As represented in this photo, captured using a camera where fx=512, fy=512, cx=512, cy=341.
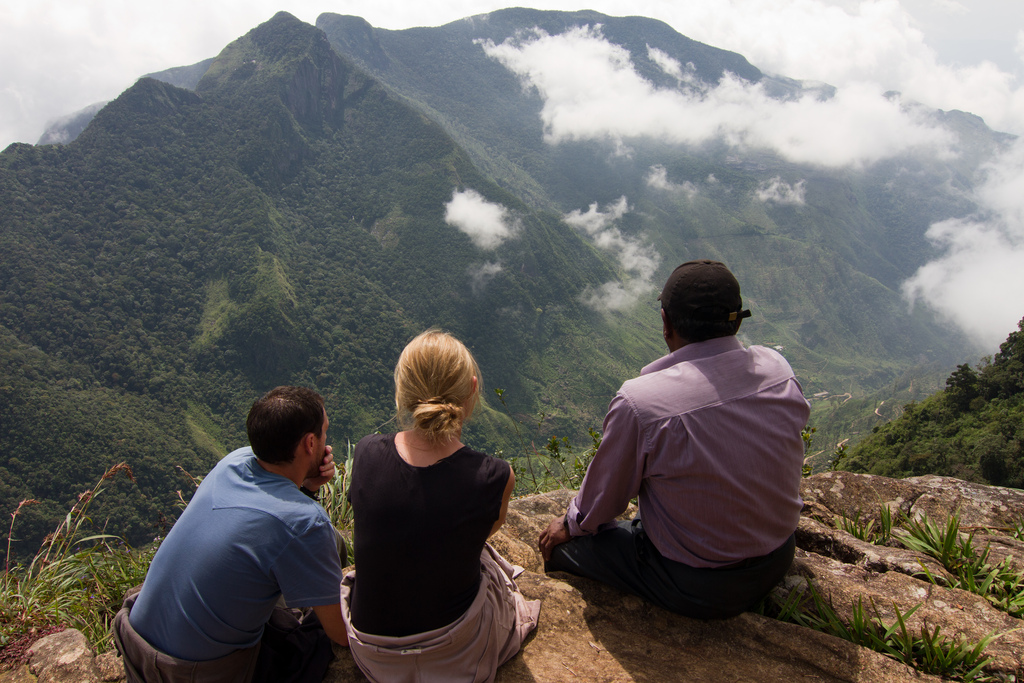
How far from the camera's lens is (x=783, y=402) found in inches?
102

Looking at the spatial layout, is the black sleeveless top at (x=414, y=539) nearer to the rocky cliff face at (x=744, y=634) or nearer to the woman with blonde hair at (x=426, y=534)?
the woman with blonde hair at (x=426, y=534)

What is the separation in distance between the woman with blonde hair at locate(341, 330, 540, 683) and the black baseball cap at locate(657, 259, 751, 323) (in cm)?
115

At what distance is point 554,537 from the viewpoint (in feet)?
11.1

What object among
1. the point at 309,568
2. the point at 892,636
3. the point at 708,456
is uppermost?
the point at 708,456

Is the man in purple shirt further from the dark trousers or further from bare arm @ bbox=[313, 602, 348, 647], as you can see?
bare arm @ bbox=[313, 602, 348, 647]

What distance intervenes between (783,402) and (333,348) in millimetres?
100099

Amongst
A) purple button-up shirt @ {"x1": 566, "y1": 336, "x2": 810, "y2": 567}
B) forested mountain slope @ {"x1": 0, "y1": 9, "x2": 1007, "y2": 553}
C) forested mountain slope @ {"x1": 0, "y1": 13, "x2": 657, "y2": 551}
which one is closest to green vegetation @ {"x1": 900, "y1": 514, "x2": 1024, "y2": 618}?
Result: purple button-up shirt @ {"x1": 566, "y1": 336, "x2": 810, "y2": 567}

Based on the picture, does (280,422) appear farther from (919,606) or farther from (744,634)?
(919,606)

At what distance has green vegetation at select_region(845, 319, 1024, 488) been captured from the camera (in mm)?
17938

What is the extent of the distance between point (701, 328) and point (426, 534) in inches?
67.2

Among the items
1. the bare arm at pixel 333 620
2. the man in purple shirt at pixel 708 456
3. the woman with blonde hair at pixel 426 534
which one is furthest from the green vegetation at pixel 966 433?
the bare arm at pixel 333 620

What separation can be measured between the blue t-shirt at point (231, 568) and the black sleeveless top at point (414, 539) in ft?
0.57

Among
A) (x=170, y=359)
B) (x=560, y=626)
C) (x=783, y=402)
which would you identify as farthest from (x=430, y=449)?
(x=170, y=359)

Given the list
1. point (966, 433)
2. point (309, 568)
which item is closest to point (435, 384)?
point (309, 568)
